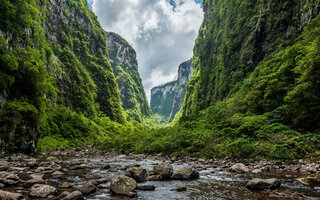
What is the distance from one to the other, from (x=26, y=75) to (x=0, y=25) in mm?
7044

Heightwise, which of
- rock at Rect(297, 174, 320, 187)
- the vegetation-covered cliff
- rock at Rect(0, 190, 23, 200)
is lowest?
rock at Rect(297, 174, 320, 187)

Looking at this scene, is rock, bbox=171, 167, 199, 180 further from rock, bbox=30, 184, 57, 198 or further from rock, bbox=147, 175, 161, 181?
rock, bbox=30, 184, 57, 198

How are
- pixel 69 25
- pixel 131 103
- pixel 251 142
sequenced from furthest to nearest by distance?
pixel 131 103
pixel 69 25
pixel 251 142

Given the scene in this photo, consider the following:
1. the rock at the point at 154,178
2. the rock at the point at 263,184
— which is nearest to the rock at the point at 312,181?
the rock at the point at 263,184

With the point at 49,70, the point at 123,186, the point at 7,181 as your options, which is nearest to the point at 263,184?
the point at 123,186

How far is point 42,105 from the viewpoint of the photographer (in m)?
22.4

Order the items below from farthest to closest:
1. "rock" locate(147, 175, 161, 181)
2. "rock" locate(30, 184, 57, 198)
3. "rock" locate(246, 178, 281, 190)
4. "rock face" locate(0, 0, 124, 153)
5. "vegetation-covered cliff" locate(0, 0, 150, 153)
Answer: "vegetation-covered cliff" locate(0, 0, 150, 153) → "rock face" locate(0, 0, 124, 153) → "rock" locate(147, 175, 161, 181) → "rock" locate(246, 178, 281, 190) → "rock" locate(30, 184, 57, 198)

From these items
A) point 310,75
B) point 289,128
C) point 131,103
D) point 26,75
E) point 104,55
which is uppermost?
point 104,55

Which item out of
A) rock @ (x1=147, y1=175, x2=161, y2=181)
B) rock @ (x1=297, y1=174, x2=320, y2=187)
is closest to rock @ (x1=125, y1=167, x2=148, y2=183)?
rock @ (x1=147, y1=175, x2=161, y2=181)

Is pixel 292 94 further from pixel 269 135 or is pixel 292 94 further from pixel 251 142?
pixel 251 142

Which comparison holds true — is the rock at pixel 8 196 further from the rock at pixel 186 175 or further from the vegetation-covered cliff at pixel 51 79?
the vegetation-covered cliff at pixel 51 79

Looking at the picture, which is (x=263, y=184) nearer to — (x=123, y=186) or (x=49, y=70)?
(x=123, y=186)

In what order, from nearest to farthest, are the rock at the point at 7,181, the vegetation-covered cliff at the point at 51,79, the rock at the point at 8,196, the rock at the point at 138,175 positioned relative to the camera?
1. the rock at the point at 8,196
2. the rock at the point at 7,181
3. the rock at the point at 138,175
4. the vegetation-covered cliff at the point at 51,79

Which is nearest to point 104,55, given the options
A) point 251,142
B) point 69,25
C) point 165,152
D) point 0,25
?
point 69,25
